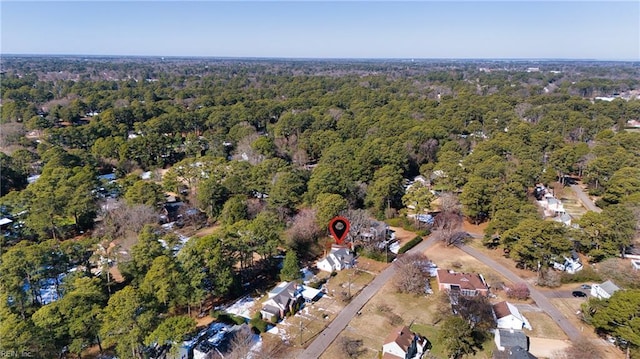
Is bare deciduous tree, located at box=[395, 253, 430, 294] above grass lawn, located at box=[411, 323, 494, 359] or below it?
above

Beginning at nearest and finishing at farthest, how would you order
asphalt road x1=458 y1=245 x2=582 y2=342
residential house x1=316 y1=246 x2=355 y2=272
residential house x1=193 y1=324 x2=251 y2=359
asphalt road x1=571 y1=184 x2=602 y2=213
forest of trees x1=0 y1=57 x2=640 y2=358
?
residential house x1=193 y1=324 x2=251 y2=359
forest of trees x1=0 y1=57 x2=640 y2=358
asphalt road x1=458 y1=245 x2=582 y2=342
residential house x1=316 y1=246 x2=355 y2=272
asphalt road x1=571 y1=184 x2=602 y2=213

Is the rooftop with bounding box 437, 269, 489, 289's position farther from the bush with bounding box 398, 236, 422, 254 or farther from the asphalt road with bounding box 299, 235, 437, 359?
the bush with bounding box 398, 236, 422, 254

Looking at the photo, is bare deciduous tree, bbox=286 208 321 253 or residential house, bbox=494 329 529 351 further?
bare deciduous tree, bbox=286 208 321 253

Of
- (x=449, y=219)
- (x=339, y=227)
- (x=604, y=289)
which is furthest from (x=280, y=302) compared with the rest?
(x=604, y=289)

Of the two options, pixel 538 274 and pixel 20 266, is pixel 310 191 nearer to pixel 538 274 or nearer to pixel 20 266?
pixel 538 274

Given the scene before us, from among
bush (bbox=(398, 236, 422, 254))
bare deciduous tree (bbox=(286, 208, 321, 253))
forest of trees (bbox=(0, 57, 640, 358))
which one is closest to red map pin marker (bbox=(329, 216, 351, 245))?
forest of trees (bbox=(0, 57, 640, 358))

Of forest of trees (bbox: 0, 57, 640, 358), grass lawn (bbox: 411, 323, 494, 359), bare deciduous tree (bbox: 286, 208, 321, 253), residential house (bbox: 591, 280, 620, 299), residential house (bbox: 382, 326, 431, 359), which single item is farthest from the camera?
bare deciduous tree (bbox: 286, 208, 321, 253)

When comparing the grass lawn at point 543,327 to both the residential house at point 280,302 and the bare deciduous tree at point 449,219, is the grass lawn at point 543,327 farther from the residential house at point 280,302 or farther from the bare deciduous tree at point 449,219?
the residential house at point 280,302
